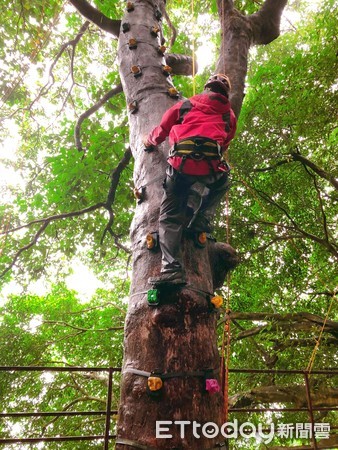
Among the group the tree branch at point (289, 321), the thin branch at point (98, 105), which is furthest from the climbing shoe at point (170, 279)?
the thin branch at point (98, 105)

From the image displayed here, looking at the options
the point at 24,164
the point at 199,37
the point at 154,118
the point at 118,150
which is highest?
the point at 199,37

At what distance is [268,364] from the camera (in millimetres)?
5676

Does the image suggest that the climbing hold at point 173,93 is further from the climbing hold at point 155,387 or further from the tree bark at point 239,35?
the climbing hold at point 155,387

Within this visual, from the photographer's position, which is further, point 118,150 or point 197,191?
point 118,150

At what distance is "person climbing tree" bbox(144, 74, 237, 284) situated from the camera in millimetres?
2135

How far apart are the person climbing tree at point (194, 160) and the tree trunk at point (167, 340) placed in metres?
0.11

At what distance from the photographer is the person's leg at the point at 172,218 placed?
6.46 feet

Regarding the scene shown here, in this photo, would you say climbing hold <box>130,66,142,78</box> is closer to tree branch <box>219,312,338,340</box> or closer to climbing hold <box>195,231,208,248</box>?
climbing hold <box>195,231,208,248</box>

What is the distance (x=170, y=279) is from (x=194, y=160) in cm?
80

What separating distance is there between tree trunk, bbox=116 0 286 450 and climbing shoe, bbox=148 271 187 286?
0.06 meters

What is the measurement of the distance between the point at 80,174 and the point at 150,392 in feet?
17.2

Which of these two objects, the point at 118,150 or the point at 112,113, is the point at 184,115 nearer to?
the point at 118,150

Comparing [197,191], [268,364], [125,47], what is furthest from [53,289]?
[197,191]

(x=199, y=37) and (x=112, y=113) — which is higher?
(x=199, y=37)
